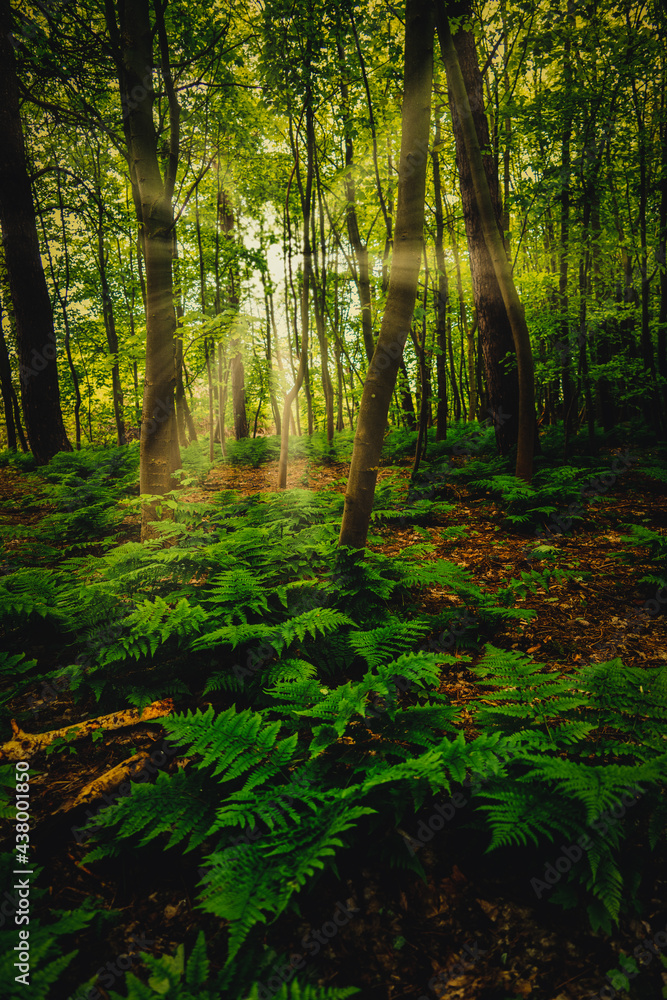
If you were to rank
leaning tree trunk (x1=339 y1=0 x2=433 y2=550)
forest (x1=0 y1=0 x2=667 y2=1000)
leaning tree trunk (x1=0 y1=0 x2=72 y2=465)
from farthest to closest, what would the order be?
1. leaning tree trunk (x1=0 y1=0 x2=72 y2=465)
2. leaning tree trunk (x1=339 y1=0 x2=433 y2=550)
3. forest (x1=0 y1=0 x2=667 y2=1000)

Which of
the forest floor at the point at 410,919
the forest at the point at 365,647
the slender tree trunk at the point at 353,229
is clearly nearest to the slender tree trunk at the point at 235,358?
the slender tree trunk at the point at 353,229

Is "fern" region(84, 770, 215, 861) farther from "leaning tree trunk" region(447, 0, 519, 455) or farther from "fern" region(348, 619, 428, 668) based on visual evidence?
"leaning tree trunk" region(447, 0, 519, 455)

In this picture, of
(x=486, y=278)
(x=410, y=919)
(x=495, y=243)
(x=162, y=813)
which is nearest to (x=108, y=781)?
(x=162, y=813)

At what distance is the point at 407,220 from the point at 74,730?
14.5ft

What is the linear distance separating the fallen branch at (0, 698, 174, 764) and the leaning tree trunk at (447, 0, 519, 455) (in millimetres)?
7105

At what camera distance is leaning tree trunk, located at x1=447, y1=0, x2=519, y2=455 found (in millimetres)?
7031

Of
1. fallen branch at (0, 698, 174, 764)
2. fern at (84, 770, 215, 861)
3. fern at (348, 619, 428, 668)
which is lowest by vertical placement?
fallen branch at (0, 698, 174, 764)

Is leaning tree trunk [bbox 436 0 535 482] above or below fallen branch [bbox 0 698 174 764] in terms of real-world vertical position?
above

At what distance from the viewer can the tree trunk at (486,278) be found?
7031 millimetres

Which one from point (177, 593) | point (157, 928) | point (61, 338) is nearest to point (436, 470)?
point (177, 593)

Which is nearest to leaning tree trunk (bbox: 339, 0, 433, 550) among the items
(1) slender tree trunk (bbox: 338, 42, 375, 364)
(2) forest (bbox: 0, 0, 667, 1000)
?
(2) forest (bbox: 0, 0, 667, 1000)

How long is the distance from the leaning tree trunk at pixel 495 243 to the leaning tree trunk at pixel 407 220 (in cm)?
166

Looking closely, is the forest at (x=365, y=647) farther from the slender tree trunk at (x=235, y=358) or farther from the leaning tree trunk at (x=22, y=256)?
→ the slender tree trunk at (x=235, y=358)

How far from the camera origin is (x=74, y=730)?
95.7 inches
